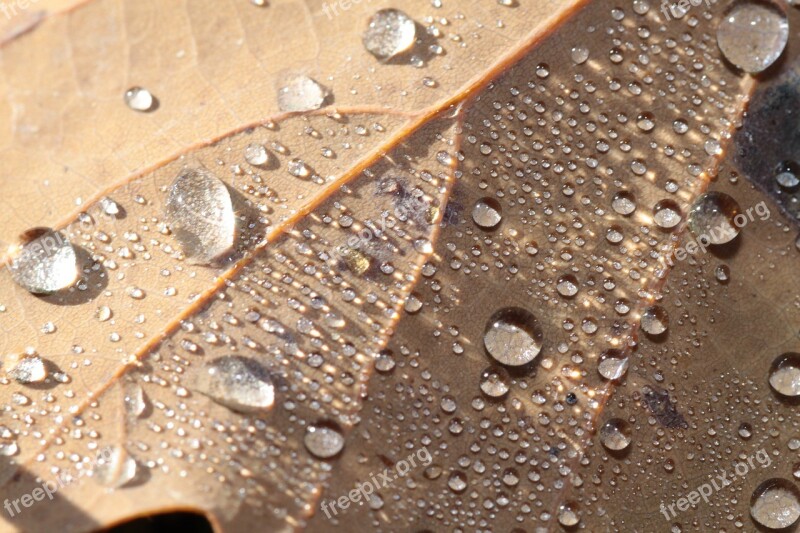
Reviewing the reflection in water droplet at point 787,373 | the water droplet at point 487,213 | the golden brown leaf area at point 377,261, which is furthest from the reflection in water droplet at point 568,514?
the water droplet at point 487,213

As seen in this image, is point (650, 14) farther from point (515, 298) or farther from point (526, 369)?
point (526, 369)

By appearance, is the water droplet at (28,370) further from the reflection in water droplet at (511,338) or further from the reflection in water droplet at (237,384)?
the reflection in water droplet at (511,338)

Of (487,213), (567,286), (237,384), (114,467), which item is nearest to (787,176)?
(567,286)

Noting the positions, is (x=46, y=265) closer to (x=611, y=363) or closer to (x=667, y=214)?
(x=611, y=363)

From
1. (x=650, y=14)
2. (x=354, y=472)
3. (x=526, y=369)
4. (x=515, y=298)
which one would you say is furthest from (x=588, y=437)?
(x=650, y=14)

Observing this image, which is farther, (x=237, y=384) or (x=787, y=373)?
(x=787, y=373)

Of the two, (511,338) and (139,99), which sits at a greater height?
(139,99)
